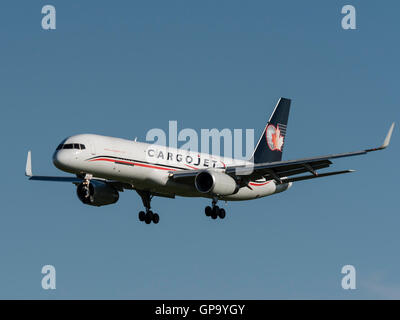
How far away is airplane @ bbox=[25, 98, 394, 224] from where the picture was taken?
53875mm

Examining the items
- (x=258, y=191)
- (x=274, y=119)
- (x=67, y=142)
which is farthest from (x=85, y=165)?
(x=274, y=119)

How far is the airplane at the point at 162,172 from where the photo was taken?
53875 mm

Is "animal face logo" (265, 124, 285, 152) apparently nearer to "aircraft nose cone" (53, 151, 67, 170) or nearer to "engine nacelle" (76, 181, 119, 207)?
"engine nacelle" (76, 181, 119, 207)

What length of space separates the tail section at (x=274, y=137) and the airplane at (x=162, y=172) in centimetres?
256

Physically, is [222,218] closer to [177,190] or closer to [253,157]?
[177,190]

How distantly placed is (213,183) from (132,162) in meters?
5.69

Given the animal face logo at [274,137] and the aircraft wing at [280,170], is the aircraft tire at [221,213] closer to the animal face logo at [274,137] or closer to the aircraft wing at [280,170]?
the aircraft wing at [280,170]

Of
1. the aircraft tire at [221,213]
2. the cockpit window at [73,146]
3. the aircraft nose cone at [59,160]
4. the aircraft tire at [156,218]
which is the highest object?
the cockpit window at [73,146]

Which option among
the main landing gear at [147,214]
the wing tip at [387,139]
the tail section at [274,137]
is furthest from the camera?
the tail section at [274,137]

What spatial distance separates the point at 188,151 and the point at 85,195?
7990 millimetres

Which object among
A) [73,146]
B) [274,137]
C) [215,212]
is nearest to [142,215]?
[215,212]

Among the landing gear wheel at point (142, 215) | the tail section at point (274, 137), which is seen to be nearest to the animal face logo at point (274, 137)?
the tail section at point (274, 137)

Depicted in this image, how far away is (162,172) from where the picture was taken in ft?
185

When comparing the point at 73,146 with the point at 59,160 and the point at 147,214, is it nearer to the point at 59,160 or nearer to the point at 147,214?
the point at 59,160
